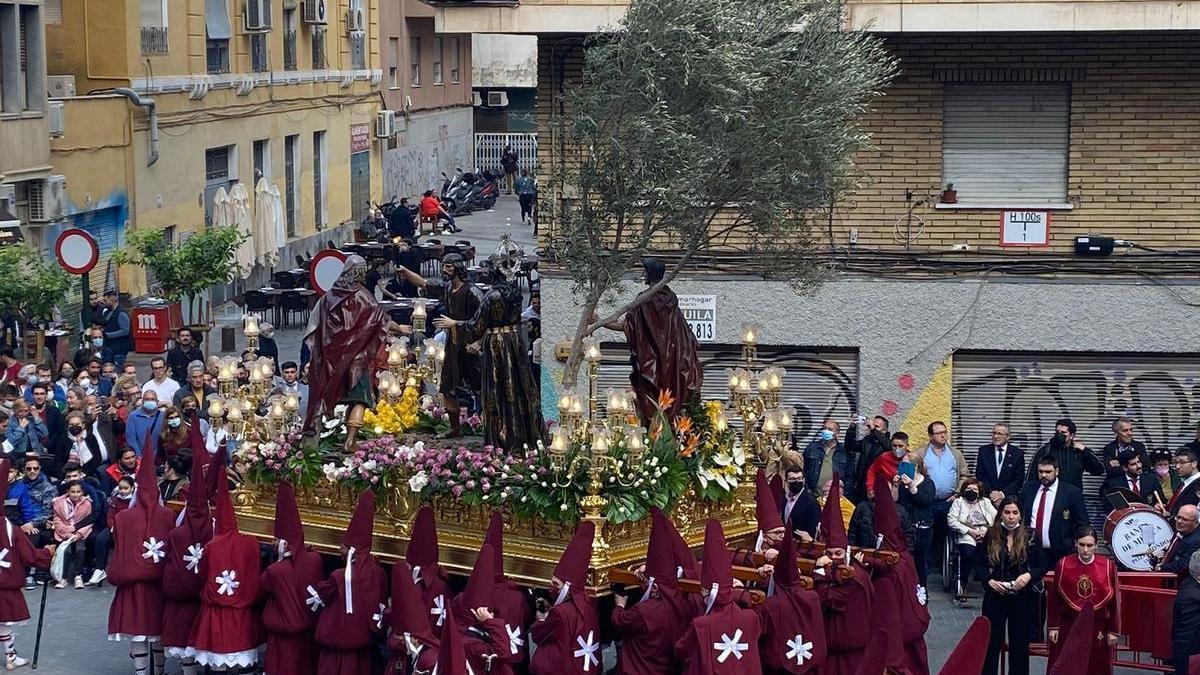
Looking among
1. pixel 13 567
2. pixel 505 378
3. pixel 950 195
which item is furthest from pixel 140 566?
pixel 950 195

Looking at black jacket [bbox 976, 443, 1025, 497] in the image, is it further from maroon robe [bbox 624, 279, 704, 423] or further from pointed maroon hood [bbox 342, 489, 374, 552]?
pointed maroon hood [bbox 342, 489, 374, 552]

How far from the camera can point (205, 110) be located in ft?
115

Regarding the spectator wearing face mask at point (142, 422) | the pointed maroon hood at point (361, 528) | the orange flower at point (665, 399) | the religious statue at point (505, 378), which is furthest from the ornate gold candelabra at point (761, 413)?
the spectator wearing face mask at point (142, 422)

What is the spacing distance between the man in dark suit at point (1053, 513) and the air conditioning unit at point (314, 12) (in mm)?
27616

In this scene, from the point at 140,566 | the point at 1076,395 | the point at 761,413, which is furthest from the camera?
the point at 1076,395

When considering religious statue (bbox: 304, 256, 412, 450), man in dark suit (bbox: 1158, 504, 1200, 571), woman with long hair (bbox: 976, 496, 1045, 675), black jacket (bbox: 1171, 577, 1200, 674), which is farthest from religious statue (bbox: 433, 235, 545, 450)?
man in dark suit (bbox: 1158, 504, 1200, 571)

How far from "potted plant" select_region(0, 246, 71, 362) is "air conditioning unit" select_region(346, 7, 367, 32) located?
20.6 m

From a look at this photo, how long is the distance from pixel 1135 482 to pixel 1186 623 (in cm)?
446

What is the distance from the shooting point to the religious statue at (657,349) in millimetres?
15141

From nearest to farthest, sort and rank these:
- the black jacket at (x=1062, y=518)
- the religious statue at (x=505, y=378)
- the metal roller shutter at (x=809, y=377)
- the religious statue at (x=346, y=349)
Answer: the religious statue at (x=505, y=378)
the religious statue at (x=346, y=349)
the black jacket at (x=1062, y=518)
the metal roller shutter at (x=809, y=377)

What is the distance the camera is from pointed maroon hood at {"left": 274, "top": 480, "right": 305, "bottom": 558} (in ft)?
46.6

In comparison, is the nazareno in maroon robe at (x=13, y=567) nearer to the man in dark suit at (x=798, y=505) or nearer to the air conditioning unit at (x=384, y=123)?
the man in dark suit at (x=798, y=505)

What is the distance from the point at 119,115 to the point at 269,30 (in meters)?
7.47

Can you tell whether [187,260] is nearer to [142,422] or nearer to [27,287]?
[27,287]
